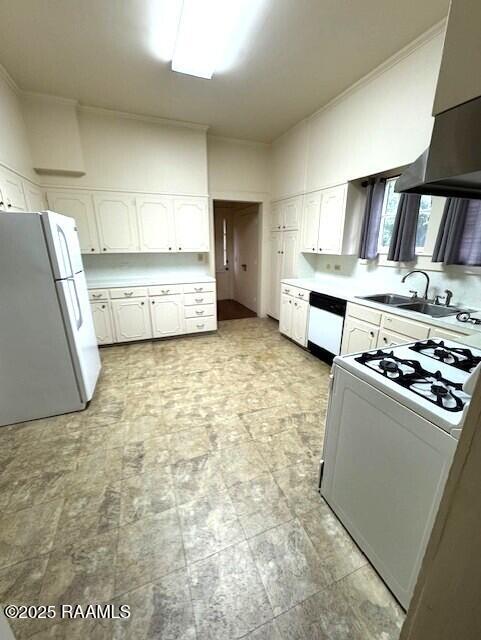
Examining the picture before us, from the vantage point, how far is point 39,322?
7.01 feet

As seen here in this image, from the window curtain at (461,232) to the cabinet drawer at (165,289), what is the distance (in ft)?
10.3

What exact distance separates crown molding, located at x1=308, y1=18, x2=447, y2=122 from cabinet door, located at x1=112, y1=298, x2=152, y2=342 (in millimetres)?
3424

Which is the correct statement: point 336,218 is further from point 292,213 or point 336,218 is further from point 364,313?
point 364,313

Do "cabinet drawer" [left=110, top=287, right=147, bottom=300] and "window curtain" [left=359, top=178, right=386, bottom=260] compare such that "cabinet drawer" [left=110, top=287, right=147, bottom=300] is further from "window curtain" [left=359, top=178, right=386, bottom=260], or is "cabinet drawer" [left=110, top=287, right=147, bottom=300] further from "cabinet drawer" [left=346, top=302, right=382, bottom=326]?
"window curtain" [left=359, top=178, right=386, bottom=260]

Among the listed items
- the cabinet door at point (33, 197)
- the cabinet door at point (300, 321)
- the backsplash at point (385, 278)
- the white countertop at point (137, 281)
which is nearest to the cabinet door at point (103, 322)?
the white countertop at point (137, 281)

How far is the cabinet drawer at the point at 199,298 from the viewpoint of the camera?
403cm

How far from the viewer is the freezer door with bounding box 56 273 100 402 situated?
2193 millimetres

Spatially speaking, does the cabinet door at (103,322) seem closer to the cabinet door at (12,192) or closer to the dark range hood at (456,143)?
the cabinet door at (12,192)

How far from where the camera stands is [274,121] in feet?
12.1

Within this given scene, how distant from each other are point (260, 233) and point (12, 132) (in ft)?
11.4

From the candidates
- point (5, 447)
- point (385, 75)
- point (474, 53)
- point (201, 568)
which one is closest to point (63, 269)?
point (5, 447)

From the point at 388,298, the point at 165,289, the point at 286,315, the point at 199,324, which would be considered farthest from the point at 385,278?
the point at 165,289

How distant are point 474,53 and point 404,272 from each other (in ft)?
8.59

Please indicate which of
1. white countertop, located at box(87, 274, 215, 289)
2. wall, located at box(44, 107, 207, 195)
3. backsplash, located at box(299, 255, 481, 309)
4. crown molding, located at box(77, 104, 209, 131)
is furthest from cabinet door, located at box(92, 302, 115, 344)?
backsplash, located at box(299, 255, 481, 309)
